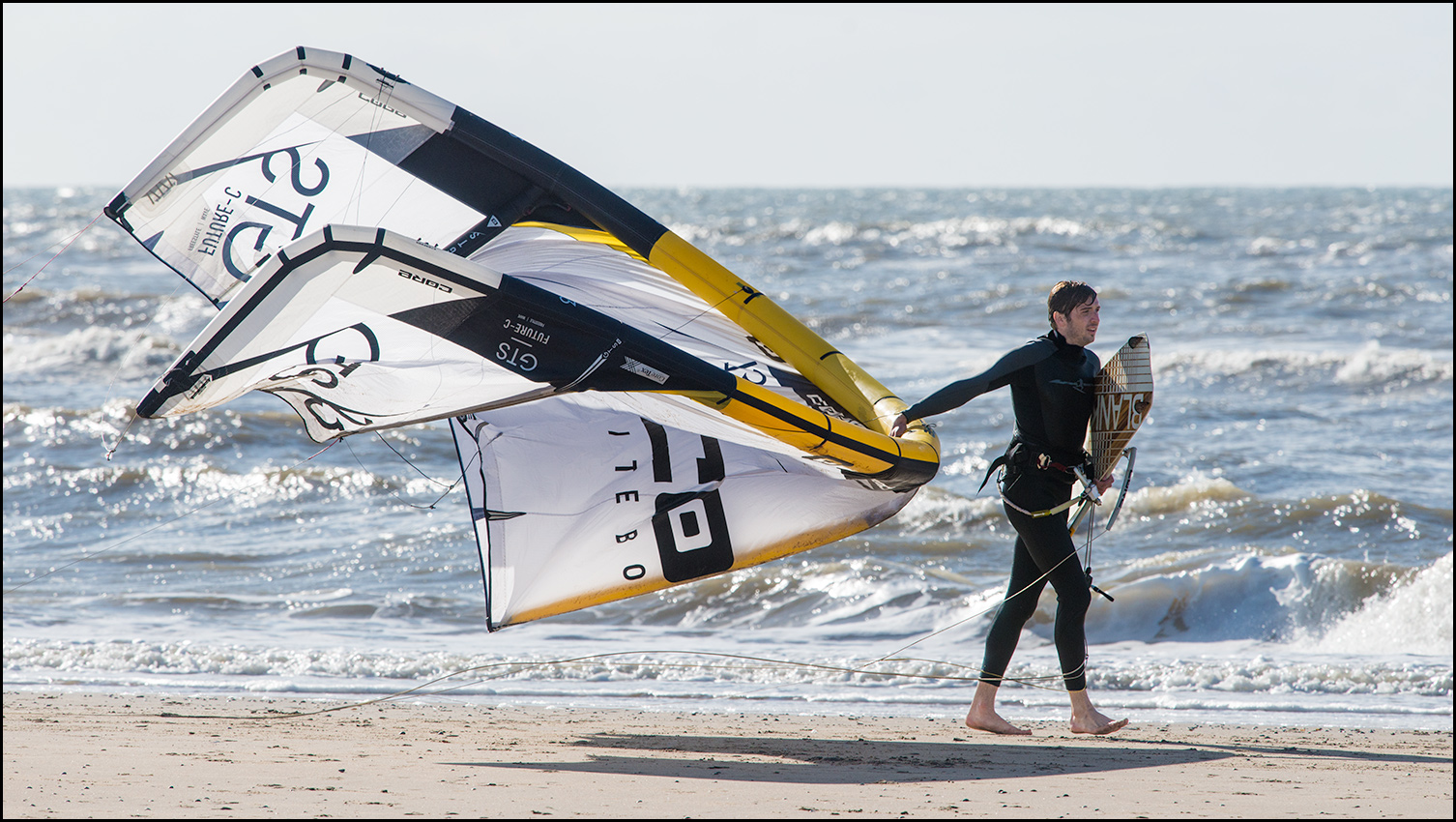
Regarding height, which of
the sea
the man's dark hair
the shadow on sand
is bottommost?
the shadow on sand

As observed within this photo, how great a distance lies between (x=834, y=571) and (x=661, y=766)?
353 centimetres

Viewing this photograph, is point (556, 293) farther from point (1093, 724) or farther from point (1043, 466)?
point (1093, 724)

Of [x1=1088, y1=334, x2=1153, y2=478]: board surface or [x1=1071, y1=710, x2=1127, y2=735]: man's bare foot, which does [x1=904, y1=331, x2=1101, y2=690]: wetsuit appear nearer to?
[x1=1088, y1=334, x2=1153, y2=478]: board surface

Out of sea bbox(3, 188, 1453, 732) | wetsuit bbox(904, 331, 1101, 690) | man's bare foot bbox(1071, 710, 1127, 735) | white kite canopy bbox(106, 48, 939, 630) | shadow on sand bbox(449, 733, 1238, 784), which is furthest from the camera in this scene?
sea bbox(3, 188, 1453, 732)

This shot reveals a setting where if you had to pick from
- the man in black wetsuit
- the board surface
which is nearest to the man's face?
the man in black wetsuit

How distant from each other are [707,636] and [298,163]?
330 cm

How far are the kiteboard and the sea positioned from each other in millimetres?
1340

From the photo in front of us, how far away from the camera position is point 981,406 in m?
11.5

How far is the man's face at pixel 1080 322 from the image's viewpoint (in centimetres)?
391

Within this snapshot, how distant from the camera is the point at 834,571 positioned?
284 inches

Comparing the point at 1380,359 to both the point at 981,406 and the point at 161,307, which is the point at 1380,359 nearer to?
the point at 981,406

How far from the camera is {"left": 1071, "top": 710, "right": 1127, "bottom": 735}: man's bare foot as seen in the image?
4254mm

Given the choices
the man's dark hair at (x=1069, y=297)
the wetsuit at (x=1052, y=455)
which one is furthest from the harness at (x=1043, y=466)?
the man's dark hair at (x=1069, y=297)

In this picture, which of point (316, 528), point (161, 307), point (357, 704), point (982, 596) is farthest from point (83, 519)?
point (161, 307)
